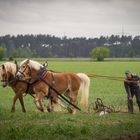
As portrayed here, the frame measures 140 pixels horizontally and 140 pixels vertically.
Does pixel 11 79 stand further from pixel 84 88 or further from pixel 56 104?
pixel 84 88

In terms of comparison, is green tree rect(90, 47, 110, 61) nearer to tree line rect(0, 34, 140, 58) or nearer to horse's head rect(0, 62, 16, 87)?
tree line rect(0, 34, 140, 58)

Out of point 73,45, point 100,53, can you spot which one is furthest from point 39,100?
point 73,45

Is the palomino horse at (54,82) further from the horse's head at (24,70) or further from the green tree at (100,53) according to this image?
the green tree at (100,53)

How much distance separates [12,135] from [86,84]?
496cm

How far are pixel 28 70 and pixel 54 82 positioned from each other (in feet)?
2.76

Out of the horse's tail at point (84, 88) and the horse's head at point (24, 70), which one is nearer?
the horse's head at point (24, 70)

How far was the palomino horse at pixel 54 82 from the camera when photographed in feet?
39.0

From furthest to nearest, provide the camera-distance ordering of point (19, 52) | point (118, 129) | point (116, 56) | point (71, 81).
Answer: point (116, 56) → point (19, 52) → point (71, 81) → point (118, 129)

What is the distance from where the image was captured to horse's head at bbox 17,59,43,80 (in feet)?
38.5

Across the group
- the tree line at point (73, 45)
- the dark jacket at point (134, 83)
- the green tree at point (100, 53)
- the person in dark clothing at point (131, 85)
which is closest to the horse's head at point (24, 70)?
the person in dark clothing at point (131, 85)

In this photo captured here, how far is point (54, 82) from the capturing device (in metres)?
12.3

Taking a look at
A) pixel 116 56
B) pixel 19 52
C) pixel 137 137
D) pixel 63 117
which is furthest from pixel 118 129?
pixel 116 56

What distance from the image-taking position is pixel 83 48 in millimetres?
142375

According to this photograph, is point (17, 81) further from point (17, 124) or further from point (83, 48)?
point (83, 48)
